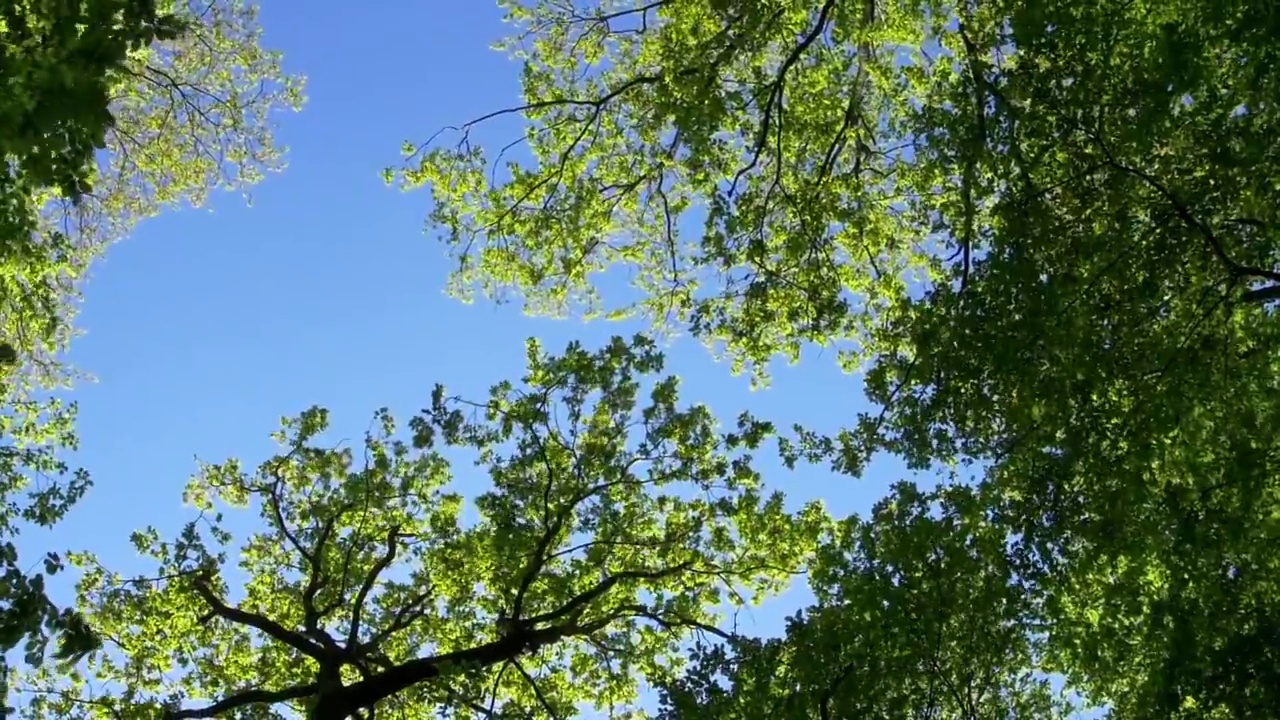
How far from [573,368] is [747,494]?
3539mm

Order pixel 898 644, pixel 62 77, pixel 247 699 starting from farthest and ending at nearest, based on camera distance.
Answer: pixel 247 699, pixel 898 644, pixel 62 77

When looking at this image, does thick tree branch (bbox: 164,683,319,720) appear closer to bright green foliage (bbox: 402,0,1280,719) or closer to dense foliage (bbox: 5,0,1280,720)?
dense foliage (bbox: 5,0,1280,720)

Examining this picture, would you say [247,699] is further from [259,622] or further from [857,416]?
[857,416]

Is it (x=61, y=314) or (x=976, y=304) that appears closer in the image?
(x=976, y=304)

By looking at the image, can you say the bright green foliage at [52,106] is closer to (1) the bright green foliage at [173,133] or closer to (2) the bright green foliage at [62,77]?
(2) the bright green foliage at [62,77]

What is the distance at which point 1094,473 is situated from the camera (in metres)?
9.97

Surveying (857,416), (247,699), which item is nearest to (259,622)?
(247,699)

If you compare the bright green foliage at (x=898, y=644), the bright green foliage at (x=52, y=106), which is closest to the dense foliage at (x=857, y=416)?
the bright green foliage at (x=898, y=644)

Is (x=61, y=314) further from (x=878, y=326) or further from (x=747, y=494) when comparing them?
(x=878, y=326)

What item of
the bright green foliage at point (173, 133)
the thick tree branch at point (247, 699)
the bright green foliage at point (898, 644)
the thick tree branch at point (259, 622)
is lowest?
the bright green foliage at point (898, 644)

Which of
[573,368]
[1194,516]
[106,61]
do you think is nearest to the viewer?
[106,61]

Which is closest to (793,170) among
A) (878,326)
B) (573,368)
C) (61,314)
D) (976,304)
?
(878,326)

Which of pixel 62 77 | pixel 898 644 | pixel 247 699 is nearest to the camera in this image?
pixel 62 77

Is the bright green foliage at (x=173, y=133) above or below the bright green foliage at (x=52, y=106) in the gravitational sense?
above
